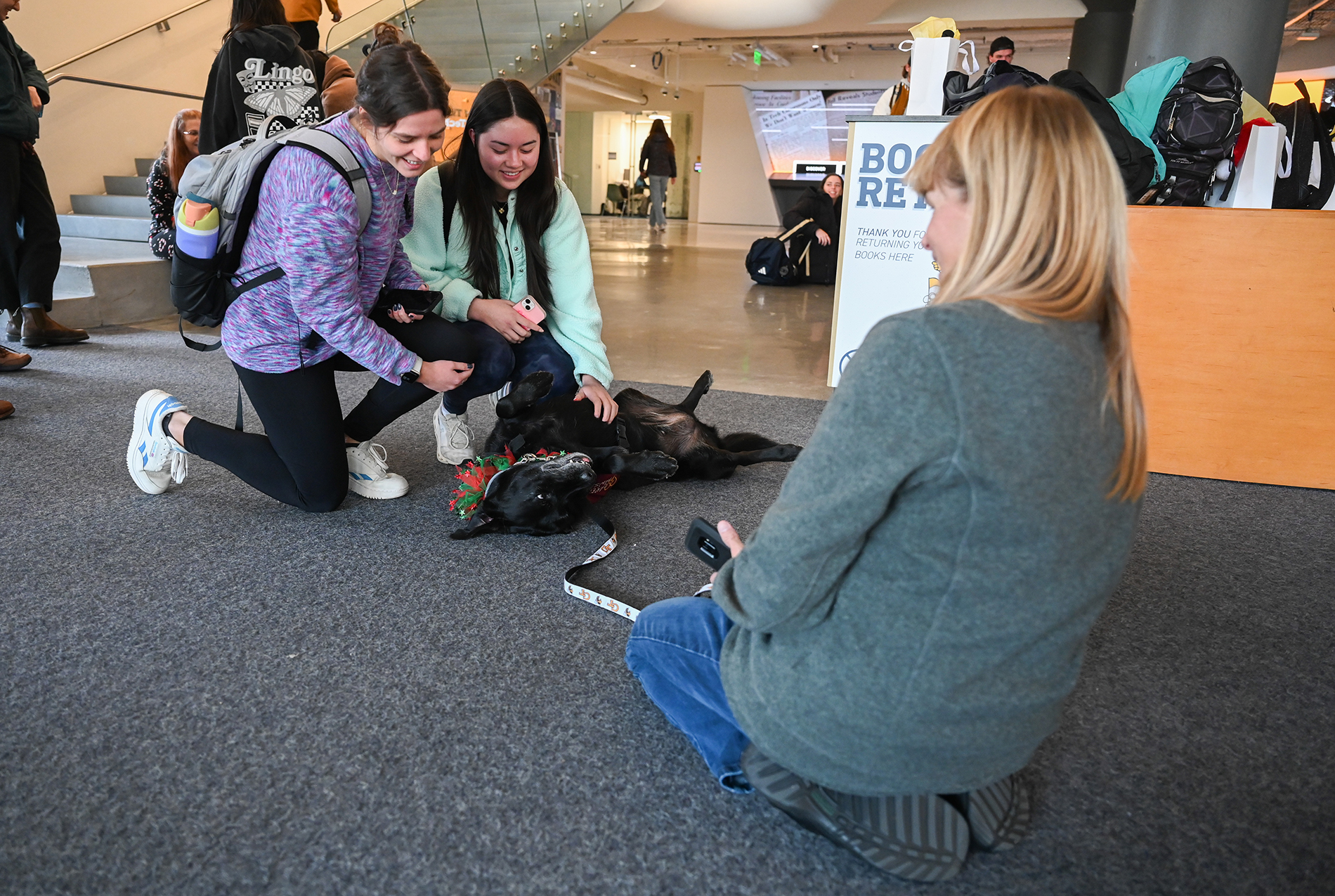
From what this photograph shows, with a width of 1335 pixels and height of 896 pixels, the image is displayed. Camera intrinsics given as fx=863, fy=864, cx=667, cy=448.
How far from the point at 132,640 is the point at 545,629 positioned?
802mm

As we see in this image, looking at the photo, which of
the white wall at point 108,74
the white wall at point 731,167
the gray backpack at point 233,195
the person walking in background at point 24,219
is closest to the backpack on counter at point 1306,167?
the gray backpack at point 233,195

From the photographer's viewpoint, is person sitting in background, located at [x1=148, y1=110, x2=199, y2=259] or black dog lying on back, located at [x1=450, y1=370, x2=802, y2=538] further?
person sitting in background, located at [x1=148, y1=110, x2=199, y2=259]

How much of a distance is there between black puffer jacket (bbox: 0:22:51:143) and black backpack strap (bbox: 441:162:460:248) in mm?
2418

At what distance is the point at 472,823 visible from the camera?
4.11 ft

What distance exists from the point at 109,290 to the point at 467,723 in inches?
183

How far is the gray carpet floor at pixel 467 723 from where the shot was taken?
3.91ft

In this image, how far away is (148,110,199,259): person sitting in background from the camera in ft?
13.6

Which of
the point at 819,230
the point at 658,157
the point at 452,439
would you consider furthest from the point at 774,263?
the point at 658,157

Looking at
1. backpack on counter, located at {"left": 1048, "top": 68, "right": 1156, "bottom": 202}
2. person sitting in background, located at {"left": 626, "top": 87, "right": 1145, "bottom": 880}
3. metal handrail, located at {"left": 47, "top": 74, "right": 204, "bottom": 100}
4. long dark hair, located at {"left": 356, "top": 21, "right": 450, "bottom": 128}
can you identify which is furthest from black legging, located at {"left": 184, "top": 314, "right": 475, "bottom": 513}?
Answer: metal handrail, located at {"left": 47, "top": 74, "right": 204, "bottom": 100}

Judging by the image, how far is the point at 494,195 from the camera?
262 centimetres

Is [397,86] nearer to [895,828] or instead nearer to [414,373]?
[414,373]

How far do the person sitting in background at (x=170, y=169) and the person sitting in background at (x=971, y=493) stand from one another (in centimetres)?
413

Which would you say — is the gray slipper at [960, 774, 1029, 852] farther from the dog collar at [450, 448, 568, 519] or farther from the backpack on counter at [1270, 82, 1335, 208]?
the backpack on counter at [1270, 82, 1335, 208]

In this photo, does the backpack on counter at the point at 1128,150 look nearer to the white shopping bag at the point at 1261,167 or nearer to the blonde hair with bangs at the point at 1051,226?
the white shopping bag at the point at 1261,167
